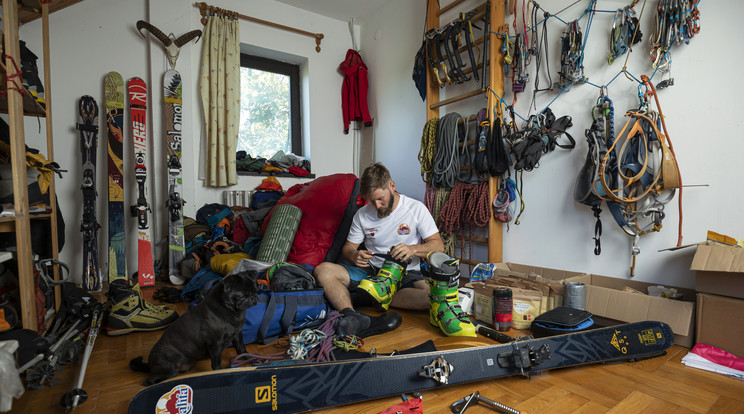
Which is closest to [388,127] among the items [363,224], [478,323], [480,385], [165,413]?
[363,224]

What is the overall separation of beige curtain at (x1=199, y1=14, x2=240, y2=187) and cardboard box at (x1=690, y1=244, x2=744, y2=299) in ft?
11.7

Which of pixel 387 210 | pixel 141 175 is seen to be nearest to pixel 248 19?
pixel 141 175

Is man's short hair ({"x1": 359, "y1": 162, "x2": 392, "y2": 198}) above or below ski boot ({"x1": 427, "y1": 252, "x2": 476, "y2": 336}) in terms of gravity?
above

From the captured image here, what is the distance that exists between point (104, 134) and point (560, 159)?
3694 millimetres

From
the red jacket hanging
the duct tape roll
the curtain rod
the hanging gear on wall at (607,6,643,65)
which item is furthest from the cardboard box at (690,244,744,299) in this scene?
the curtain rod

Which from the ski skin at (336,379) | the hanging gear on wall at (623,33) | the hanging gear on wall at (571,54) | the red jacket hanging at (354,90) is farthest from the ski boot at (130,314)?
the red jacket hanging at (354,90)

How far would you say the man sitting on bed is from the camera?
2.03 metres

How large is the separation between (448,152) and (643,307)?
1.62 meters

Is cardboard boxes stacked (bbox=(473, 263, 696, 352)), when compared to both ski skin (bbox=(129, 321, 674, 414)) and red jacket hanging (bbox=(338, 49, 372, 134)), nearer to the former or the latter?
ski skin (bbox=(129, 321, 674, 414))

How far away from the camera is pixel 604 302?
1818 millimetres

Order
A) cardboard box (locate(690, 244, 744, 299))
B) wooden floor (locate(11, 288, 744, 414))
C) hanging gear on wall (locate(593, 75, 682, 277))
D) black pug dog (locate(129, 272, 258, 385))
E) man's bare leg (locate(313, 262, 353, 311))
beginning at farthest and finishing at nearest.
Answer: man's bare leg (locate(313, 262, 353, 311))
hanging gear on wall (locate(593, 75, 682, 277))
cardboard box (locate(690, 244, 744, 299))
black pug dog (locate(129, 272, 258, 385))
wooden floor (locate(11, 288, 744, 414))

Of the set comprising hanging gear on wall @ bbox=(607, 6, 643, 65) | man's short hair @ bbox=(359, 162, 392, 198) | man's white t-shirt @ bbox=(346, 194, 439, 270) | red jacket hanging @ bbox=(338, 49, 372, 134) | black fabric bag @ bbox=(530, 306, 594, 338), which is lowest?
black fabric bag @ bbox=(530, 306, 594, 338)

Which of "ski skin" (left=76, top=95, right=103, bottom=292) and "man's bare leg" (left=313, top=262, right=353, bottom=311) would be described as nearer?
"man's bare leg" (left=313, top=262, right=353, bottom=311)

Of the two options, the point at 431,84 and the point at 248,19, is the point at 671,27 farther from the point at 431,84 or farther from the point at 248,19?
the point at 248,19
